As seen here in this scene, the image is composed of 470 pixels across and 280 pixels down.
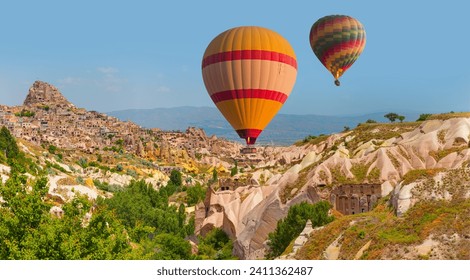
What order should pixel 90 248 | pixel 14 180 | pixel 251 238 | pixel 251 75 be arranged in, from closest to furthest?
pixel 90 248 → pixel 14 180 → pixel 251 75 → pixel 251 238

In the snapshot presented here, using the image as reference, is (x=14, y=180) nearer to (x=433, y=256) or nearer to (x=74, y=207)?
(x=74, y=207)

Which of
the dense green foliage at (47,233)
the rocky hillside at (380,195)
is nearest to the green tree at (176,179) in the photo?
the rocky hillside at (380,195)

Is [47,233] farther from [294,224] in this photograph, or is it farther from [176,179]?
[176,179]

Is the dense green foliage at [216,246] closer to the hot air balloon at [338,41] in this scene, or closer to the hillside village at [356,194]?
the hillside village at [356,194]

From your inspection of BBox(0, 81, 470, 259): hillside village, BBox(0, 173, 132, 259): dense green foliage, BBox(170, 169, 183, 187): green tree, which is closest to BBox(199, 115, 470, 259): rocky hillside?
BBox(0, 81, 470, 259): hillside village

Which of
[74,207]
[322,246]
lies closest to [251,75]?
[322,246]

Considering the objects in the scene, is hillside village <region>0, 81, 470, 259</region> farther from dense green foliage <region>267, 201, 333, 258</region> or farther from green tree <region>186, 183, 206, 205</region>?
green tree <region>186, 183, 206, 205</region>
